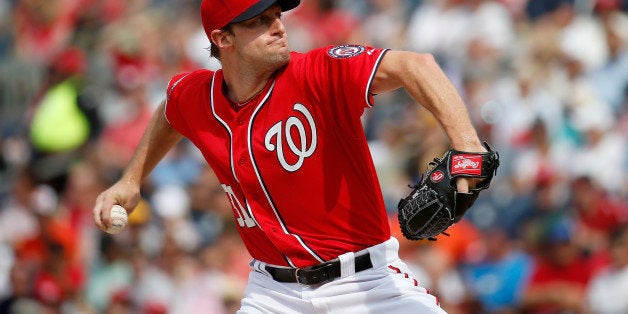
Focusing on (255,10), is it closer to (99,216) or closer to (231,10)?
(231,10)

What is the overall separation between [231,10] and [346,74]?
0.66 meters

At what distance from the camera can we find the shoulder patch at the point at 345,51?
467 cm

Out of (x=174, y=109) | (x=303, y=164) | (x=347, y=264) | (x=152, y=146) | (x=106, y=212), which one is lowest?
(x=347, y=264)

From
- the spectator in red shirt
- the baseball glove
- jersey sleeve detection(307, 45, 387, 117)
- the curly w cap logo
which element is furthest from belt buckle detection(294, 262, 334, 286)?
the spectator in red shirt

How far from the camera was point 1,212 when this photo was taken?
11633 millimetres

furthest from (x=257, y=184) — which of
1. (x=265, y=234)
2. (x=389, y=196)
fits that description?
(x=389, y=196)

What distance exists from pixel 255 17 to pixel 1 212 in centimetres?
750

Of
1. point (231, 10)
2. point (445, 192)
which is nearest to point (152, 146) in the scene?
point (231, 10)

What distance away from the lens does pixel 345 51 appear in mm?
4723

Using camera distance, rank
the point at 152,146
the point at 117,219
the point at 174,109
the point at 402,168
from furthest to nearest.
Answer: the point at 402,168 < the point at 152,146 < the point at 174,109 < the point at 117,219

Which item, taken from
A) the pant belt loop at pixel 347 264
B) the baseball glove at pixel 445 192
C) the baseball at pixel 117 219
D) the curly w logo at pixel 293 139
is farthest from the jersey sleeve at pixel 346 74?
the baseball at pixel 117 219

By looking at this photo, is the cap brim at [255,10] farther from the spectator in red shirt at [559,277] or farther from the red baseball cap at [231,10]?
the spectator in red shirt at [559,277]

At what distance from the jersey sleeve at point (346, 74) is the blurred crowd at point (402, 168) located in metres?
4.08

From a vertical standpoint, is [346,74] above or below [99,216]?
above
